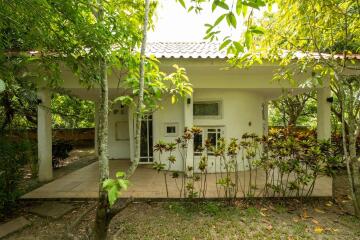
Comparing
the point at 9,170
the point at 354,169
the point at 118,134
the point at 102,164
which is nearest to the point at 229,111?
the point at 354,169

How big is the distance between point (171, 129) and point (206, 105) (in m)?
1.62

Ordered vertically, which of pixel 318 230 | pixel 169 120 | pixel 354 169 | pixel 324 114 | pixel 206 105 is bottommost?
pixel 318 230

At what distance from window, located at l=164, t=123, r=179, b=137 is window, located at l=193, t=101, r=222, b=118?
0.92 metres

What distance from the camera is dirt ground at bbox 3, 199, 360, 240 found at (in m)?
4.44

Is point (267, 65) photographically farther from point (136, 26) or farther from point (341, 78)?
point (136, 26)

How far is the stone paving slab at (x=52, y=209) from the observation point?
5355mm

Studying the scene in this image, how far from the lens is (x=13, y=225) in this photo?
4844mm

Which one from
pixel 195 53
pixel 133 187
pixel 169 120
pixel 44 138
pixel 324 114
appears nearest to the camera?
pixel 133 187

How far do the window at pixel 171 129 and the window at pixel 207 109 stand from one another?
916 millimetres

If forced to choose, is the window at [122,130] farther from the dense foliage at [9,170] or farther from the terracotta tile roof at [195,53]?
the dense foliage at [9,170]

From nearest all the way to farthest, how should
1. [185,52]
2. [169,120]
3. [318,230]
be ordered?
[318,230]
[185,52]
[169,120]

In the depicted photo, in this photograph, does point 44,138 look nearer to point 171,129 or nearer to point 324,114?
point 171,129

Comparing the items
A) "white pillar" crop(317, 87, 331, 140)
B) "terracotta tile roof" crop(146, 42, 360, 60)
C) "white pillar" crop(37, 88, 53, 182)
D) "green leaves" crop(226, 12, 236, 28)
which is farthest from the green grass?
"white pillar" crop(37, 88, 53, 182)

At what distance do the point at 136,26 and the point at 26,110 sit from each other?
6304 mm
